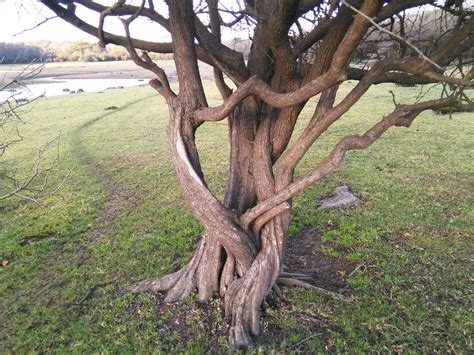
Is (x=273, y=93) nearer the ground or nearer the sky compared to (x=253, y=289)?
nearer the sky

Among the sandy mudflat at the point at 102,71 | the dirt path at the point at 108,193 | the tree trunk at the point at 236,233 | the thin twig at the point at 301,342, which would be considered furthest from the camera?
the sandy mudflat at the point at 102,71

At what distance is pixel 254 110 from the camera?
4797mm

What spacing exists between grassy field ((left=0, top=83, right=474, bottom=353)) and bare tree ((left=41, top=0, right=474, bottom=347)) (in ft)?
1.77

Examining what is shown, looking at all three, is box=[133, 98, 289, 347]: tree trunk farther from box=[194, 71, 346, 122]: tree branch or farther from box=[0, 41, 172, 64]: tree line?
box=[0, 41, 172, 64]: tree line

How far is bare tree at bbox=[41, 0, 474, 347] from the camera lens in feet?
12.7

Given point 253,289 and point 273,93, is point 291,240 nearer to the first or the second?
point 253,289

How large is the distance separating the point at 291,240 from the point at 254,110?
286cm

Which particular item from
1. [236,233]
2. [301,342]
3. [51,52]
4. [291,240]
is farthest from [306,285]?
[51,52]

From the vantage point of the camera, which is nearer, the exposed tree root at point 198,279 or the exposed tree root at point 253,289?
the exposed tree root at point 253,289

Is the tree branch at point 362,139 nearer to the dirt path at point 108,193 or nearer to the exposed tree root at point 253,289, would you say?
the exposed tree root at point 253,289

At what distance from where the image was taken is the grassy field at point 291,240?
4602mm

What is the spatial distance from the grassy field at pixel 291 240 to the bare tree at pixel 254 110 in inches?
21.3

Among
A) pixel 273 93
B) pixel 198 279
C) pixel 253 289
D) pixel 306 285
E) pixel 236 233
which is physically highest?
pixel 273 93

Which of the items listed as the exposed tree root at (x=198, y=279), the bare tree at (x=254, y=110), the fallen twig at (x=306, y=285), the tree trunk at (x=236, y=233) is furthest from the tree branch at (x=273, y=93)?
the fallen twig at (x=306, y=285)
